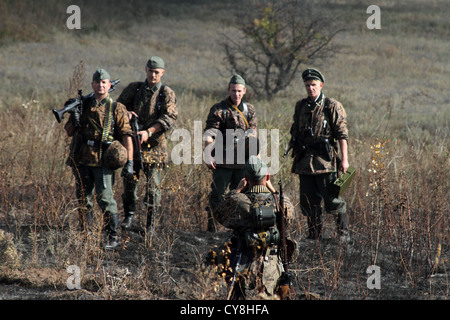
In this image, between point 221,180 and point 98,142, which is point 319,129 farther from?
point 98,142

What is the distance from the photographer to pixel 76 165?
5.55m

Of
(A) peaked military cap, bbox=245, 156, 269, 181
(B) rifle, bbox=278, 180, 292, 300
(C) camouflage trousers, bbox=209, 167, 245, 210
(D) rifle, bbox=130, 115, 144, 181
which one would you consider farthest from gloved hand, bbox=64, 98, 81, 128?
(B) rifle, bbox=278, 180, 292, 300

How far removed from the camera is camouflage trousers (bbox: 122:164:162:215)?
6.11 metres

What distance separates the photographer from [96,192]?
562 cm

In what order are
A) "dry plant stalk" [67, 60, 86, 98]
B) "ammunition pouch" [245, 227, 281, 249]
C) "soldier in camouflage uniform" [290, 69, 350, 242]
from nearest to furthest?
1. "ammunition pouch" [245, 227, 281, 249]
2. "soldier in camouflage uniform" [290, 69, 350, 242]
3. "dry plant stalk" [67, 60, 86, 98]

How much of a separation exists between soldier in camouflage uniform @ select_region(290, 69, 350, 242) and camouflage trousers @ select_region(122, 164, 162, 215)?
145 centimetres

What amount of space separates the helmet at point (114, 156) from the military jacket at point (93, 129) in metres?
0.08

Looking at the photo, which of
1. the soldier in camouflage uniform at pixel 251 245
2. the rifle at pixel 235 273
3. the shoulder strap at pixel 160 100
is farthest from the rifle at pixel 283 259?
the shoulder strap at pixel 160 100

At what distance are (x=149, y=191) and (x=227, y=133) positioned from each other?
3.39ft

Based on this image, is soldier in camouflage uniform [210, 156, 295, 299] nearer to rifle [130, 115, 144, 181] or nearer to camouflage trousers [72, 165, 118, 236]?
camouflage trousers [72, 165, 118, 236]

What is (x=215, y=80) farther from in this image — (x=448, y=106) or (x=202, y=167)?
(x=202, y=167)

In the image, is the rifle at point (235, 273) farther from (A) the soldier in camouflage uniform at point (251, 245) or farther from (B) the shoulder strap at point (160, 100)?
(B) the shoulder strap at point (160, 100)

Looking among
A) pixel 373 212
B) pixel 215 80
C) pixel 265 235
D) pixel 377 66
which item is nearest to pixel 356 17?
pixel 377 66
